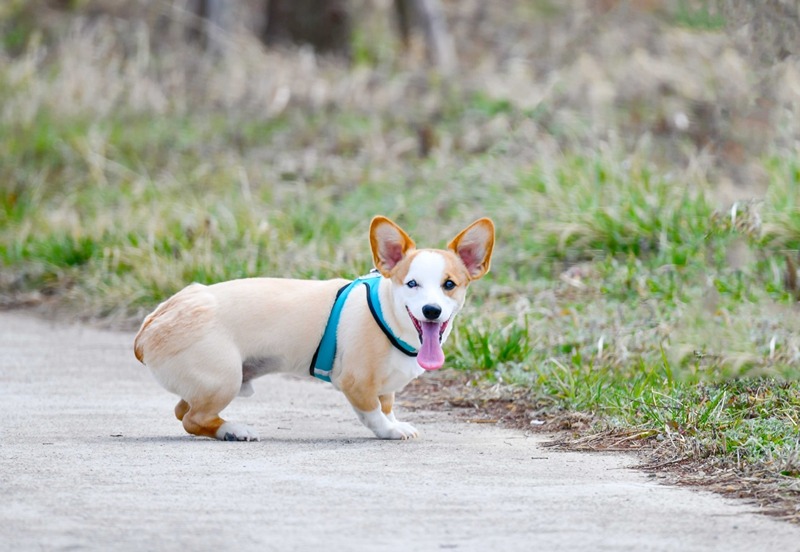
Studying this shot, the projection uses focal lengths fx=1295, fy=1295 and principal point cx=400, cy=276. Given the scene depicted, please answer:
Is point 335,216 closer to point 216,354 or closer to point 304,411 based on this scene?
point 304,411

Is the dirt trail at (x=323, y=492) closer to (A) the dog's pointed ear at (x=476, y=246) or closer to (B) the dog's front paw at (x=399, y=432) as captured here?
(B) the dog's front paw at (x=399, y=432)

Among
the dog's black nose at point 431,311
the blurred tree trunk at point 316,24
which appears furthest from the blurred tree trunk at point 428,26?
the dog's black nose at point 431,311

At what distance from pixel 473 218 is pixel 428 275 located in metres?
5.24

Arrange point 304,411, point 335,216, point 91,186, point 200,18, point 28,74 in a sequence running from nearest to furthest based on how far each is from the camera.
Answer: point 304,411 < point 335,216 < point 91,186 < point 28,74 < point 200,18

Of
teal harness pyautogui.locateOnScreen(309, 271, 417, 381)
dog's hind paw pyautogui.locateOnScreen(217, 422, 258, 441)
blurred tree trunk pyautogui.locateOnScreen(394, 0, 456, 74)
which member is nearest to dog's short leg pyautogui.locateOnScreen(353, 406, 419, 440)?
teal harness pyautogui.locateOnScreen(309, 271, 417, 381)

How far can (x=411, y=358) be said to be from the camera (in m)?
5.34

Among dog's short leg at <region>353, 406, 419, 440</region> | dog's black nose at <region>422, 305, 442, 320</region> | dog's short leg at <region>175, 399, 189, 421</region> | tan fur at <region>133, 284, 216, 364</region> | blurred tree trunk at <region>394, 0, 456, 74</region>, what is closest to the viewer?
dog's black nose at <region>422, 305, 442, 320</region>

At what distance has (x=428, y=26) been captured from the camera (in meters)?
16.0

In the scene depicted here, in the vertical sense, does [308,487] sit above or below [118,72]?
below

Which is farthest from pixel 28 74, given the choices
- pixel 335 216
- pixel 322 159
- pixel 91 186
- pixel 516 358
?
pixel 516 358

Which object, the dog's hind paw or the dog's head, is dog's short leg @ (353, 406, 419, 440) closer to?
the dog's head

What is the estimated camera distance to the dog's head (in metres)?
5.13

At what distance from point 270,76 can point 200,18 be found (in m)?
2.37

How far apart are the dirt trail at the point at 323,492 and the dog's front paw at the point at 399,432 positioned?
0.36ft
